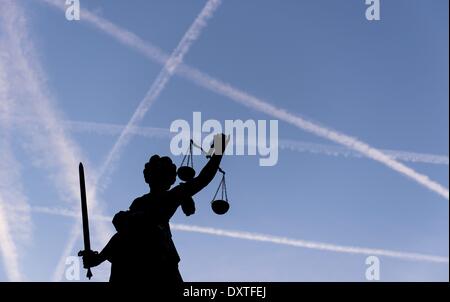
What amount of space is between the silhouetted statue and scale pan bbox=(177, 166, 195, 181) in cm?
347

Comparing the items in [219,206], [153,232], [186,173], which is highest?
[186,173]

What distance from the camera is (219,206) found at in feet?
28.9

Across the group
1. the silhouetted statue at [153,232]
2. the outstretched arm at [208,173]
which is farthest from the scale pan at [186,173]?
Answer: the outstretched arm at [208,173]

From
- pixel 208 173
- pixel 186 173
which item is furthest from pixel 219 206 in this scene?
pixel 208 173

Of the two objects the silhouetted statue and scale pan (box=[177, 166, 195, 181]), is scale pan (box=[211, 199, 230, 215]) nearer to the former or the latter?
scale pan (box=[177, 166, 195, 181])

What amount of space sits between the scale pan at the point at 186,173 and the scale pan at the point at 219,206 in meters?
0.88

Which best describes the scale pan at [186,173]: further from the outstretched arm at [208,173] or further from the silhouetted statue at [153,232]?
the outstretched arm at [208,173]

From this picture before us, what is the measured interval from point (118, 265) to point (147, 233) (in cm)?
35

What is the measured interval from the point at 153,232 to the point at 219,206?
4.57 metres

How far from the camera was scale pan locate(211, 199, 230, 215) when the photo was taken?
28.7 ft

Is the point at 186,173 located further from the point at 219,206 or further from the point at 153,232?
the point at 153,232
